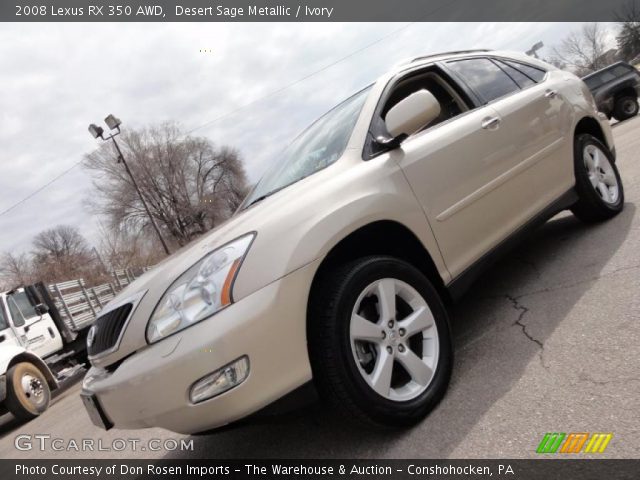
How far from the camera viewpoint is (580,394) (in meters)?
2.10

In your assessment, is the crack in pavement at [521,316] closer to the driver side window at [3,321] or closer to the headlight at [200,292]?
the headlight at [200,292]

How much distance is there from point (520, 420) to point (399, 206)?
1.17m

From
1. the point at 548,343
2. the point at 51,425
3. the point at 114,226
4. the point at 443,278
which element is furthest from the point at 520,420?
the point at 114,226

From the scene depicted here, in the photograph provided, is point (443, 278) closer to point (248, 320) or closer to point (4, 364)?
point (248, 320)

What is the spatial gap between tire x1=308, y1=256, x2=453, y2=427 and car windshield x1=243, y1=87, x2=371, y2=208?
33.6 inches

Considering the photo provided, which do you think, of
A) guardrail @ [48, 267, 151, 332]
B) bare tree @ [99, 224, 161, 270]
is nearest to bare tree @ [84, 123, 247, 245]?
bare tree @ [99, 224, 161, 270]

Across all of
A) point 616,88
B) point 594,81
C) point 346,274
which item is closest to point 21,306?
point 346,274

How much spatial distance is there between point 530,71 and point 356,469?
3.61m

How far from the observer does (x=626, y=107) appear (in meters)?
16.9

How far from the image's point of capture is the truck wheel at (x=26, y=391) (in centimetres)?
667

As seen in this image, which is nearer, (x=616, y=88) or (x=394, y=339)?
(x=394, y=339)

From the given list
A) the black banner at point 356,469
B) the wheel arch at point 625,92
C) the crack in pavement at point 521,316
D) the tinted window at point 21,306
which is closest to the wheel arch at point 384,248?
the crack in pavement at point 521,316

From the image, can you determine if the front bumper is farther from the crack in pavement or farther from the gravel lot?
the crack in pavement

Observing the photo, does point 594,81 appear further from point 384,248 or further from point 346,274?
point 346,274
